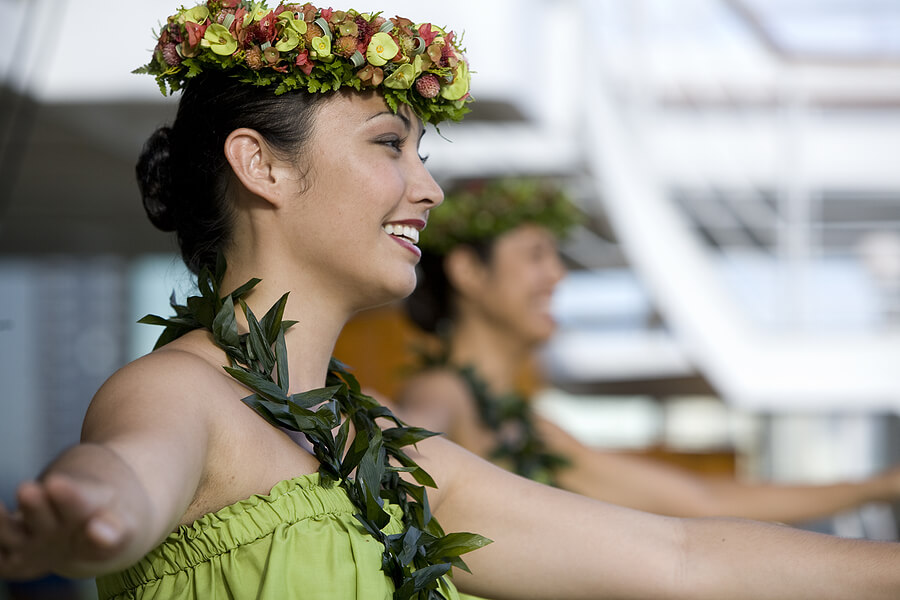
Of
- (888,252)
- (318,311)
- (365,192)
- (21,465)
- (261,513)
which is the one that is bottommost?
(21,465)

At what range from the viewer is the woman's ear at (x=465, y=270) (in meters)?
3.60

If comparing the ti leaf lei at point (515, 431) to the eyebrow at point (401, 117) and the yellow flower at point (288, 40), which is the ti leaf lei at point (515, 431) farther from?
the yellow flower at point (288, 40)

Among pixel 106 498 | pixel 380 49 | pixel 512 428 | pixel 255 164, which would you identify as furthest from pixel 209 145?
pixel 512 428

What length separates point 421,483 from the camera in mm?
1559

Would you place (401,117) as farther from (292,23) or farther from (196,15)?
(196,15)

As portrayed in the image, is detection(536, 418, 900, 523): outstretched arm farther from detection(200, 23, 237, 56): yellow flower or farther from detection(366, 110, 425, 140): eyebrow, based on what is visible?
detection(200, 23, 237, 56): yellow flower

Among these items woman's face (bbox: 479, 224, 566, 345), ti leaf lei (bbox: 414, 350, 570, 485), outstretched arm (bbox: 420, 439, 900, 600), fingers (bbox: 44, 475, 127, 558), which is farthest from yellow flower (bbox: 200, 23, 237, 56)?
woman's face (bbox: 479, 224, 566, 345)

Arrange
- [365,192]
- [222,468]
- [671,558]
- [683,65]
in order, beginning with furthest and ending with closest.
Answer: [683,65]
[671,558]
[365,192]
[222,468]

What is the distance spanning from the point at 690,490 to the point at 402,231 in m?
1.91

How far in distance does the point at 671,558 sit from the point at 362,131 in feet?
2.61

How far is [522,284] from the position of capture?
11.8ft

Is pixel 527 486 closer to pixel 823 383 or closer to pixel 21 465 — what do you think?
pixel 823 383

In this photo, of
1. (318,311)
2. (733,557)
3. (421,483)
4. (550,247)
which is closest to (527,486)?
(421,483)

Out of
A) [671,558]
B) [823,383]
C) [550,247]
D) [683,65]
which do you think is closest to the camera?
[671,558]
